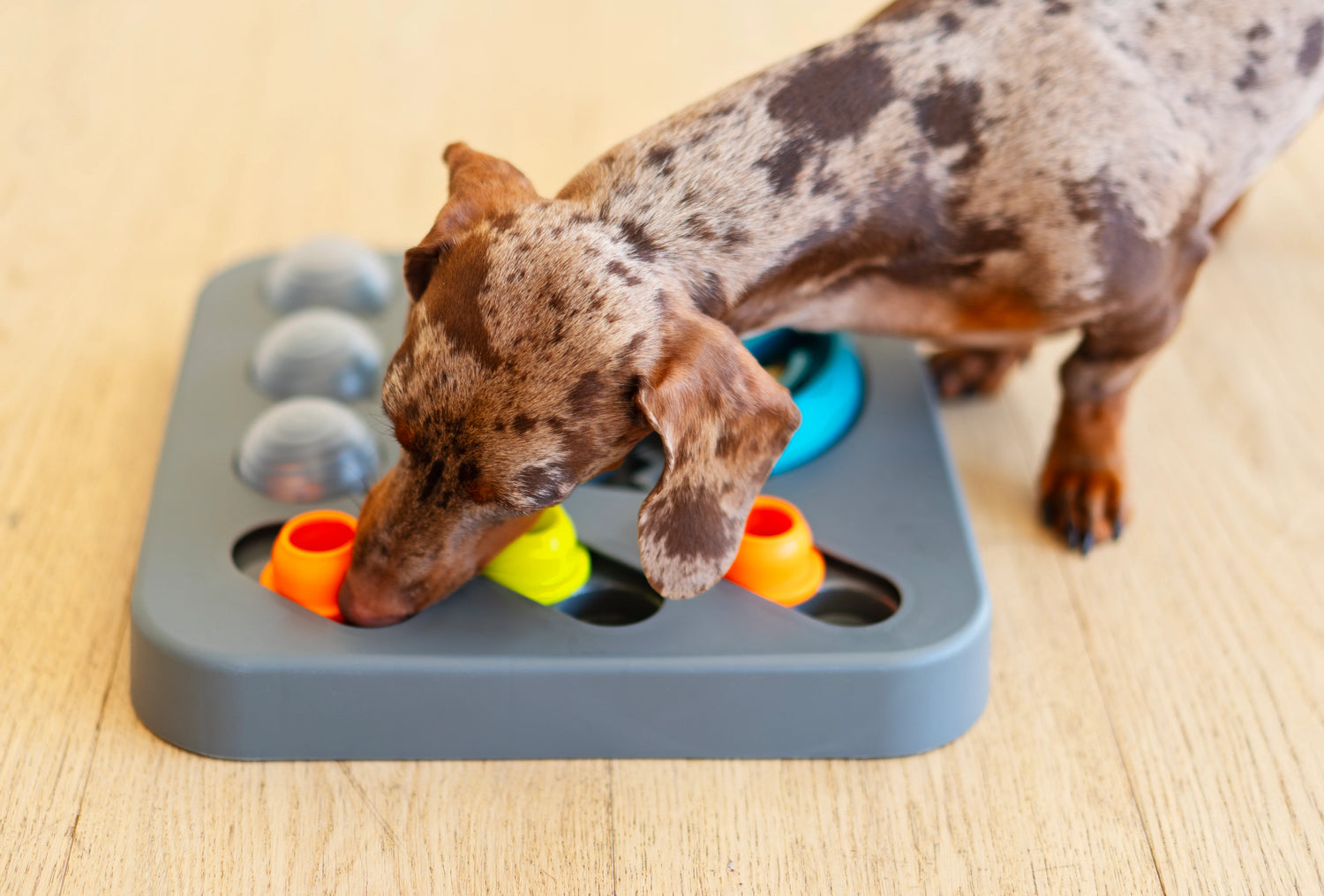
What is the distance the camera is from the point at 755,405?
1.50 m

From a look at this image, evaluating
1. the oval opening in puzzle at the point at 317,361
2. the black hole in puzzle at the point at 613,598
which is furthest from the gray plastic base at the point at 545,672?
the oval opening in puzzle at the point at 317,361

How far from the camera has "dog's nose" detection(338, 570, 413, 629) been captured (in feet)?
5.54

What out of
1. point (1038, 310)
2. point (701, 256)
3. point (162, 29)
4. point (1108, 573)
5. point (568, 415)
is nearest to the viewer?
point (568, 415)

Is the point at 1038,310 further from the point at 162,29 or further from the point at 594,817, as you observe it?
the point at 162,29

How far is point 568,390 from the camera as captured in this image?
147 centimetres

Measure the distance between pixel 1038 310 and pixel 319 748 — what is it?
Result: 3.84 ft

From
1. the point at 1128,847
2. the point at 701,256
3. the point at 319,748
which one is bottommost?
the point at 1128,847

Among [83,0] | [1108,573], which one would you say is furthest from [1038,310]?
[83,0]

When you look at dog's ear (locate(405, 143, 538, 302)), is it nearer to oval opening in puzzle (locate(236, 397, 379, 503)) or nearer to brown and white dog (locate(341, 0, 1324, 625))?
brown and white dog (locate(341, 0, 1324, 625))

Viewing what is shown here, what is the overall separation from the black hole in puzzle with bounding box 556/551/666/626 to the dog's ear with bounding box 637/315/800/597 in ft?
0.99

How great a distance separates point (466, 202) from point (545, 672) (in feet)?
1.97

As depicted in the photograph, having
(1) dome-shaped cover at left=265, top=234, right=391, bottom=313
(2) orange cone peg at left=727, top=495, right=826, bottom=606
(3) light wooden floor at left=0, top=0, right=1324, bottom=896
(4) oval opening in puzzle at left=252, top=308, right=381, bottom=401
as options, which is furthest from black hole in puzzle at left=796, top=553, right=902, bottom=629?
(1) dome-shaped cover at left=265, top=234, right=391, bottom=313

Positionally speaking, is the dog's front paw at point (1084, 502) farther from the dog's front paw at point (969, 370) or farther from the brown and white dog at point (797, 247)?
the dog's front paw at point (969, 370)

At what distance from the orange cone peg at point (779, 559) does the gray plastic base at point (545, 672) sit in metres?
0.04
